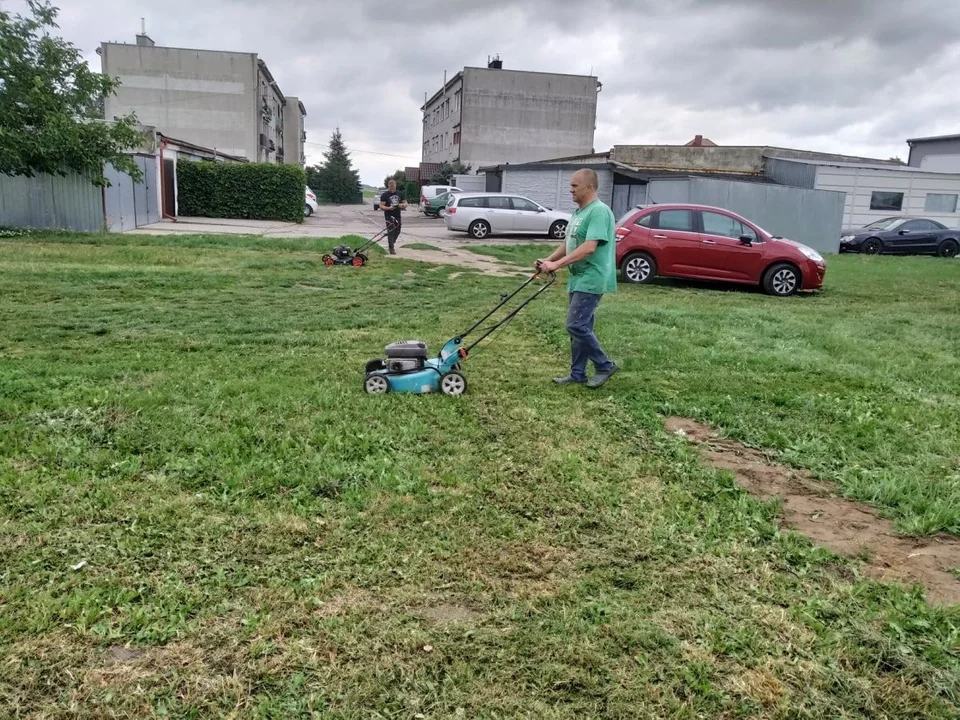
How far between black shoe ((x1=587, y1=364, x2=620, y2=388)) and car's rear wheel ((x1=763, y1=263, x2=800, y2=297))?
8.21 meters

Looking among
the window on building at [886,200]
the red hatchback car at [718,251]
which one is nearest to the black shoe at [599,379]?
the red hatchback car at [718,251]

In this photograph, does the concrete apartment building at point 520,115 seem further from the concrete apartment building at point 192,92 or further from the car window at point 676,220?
the car window at point 676,220

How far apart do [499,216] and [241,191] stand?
12570mm

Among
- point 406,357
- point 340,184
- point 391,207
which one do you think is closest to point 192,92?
point 340,184

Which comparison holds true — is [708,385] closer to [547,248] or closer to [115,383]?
[115,383]

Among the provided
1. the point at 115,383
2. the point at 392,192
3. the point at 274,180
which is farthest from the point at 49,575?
the point at 274,180

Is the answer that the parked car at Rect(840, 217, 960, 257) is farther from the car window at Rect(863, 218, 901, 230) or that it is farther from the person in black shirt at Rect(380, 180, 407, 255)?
the person in black shirt at Rect(380, 180, 407, 255)

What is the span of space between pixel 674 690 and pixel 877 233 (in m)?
26.2

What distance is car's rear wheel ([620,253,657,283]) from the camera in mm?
13438

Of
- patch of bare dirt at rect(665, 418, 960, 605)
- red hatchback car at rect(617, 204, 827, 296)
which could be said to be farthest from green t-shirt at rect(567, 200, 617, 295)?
red hatchback car at rect(617, 204, 827, 296)

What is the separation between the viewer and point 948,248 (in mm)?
24578

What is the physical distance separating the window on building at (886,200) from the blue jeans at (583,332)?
29844 mm

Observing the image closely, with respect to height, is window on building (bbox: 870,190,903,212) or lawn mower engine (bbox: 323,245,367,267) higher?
window on building (bbox: 870,190,903,212)

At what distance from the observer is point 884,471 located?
4.27 meters
